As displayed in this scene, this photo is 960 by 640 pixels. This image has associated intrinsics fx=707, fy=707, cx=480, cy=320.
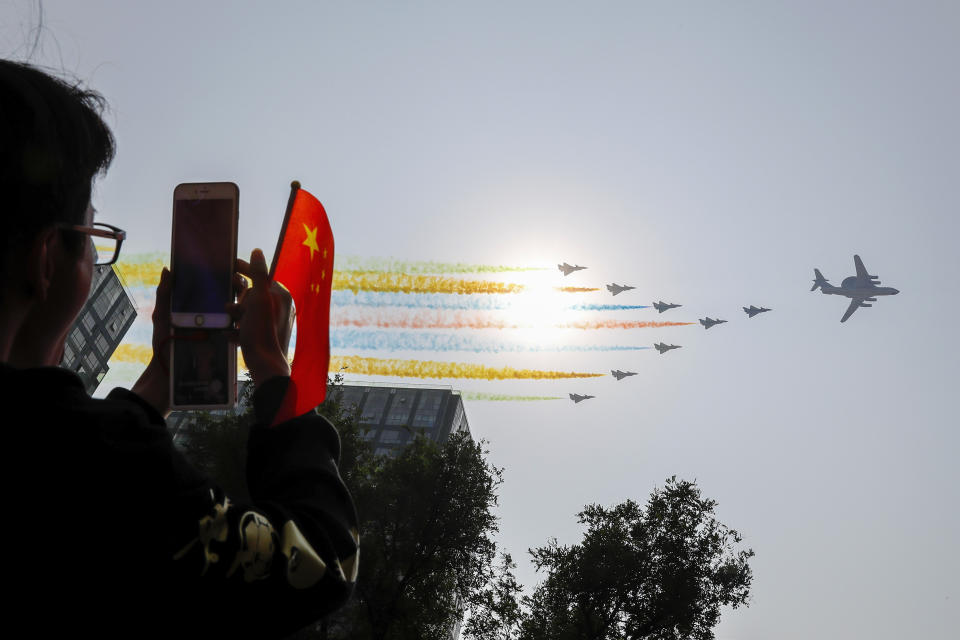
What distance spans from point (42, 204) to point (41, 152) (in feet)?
0.36

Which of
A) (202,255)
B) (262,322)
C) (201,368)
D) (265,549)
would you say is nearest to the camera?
(265,549)

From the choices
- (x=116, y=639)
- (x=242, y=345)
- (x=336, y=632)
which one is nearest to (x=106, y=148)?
(x=242, y=345)

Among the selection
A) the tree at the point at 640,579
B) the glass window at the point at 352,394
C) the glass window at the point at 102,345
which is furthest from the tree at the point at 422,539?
the glass window at the point at 352,394

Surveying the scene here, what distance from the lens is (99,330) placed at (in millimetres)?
68625

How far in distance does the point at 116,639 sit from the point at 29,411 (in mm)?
437

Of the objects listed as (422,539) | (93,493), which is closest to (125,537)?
(93,493)

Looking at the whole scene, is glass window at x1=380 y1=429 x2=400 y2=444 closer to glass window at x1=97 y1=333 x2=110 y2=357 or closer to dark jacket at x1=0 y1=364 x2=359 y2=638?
glass window at x1=97 y1=333 x2=110 y2=357

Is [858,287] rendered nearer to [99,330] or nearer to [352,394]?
[352,394]

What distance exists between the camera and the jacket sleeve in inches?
50.9

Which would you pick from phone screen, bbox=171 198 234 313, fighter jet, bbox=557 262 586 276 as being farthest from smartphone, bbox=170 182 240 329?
fighter jet, bbox=557 262 586 276

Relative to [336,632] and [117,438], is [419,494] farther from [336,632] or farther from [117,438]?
[117,438]

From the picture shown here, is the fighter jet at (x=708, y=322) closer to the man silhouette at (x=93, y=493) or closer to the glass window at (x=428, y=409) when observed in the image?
the glass window at (x=428, y=409)

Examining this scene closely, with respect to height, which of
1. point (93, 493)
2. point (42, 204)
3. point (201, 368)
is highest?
point (42, 204)

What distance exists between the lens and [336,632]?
26.4 m
